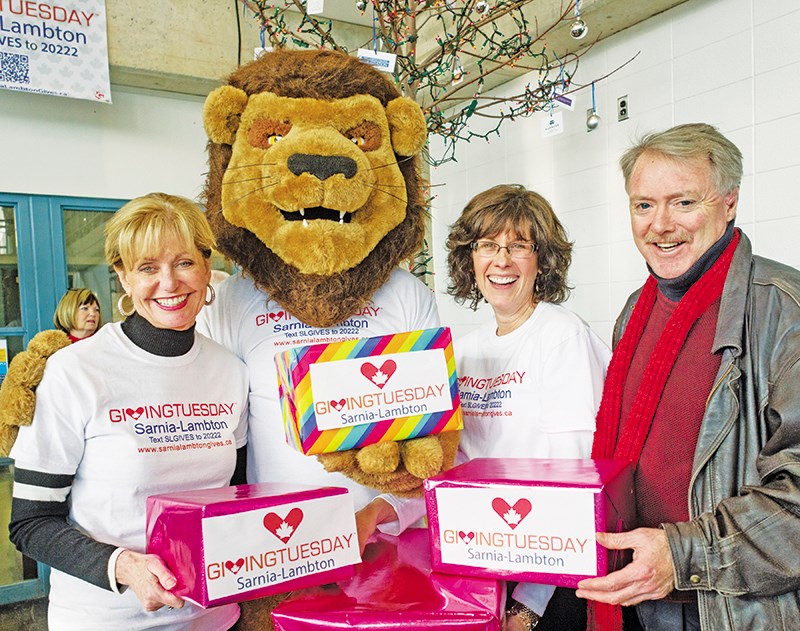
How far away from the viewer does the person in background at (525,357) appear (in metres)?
1.36

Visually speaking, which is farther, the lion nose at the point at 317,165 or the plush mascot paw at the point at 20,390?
the lion nose at the point at 317,165

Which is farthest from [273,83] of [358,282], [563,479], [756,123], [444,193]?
[444,193]

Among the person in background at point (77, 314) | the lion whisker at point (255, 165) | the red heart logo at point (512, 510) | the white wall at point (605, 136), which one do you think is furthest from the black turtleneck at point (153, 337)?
the person in background at point (77, 314)

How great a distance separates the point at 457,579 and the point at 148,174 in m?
3.11

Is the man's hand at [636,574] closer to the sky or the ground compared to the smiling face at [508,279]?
closer to the ground

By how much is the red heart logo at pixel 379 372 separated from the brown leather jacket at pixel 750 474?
0.49m

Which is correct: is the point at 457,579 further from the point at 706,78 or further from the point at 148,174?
the point at 148,174

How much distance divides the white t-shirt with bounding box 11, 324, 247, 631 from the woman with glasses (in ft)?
1.98

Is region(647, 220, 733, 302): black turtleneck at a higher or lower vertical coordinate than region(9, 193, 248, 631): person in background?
higher

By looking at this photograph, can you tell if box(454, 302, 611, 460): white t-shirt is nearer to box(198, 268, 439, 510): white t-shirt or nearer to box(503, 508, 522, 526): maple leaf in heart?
box(198, 268, 439, 510): white t-shirt

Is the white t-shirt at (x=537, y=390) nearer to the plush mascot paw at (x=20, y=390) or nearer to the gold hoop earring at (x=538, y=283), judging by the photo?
the gold hoop earring at (x=538, y=283)

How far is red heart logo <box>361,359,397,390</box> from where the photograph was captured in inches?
43.5

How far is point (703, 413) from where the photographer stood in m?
1.17

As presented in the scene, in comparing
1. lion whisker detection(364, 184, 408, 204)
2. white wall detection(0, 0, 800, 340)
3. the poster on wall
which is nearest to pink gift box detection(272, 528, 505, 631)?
lion whisker detection(364, 184, 408, 204)
